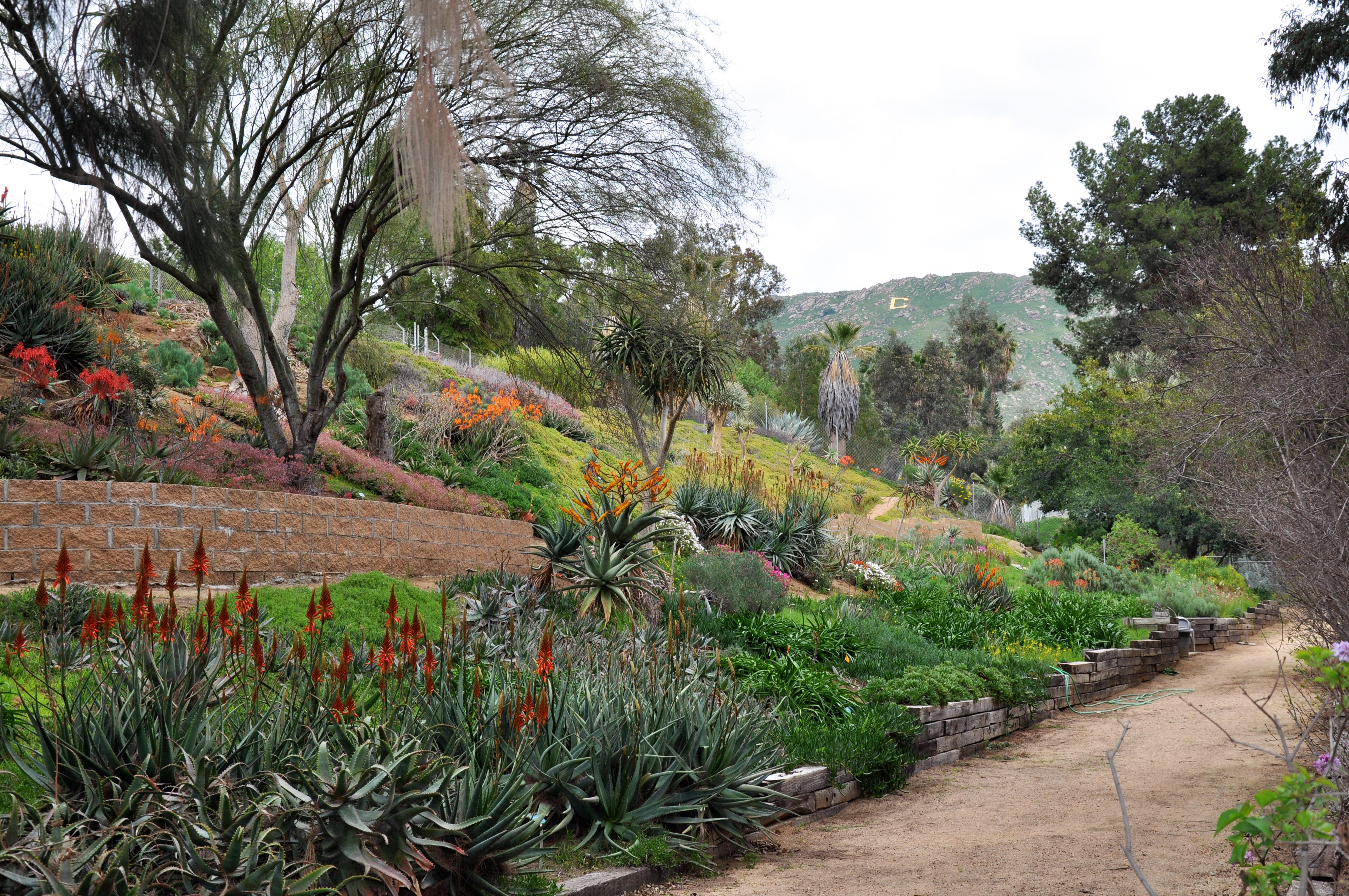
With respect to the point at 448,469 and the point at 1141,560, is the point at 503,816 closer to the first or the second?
the point at 448,469

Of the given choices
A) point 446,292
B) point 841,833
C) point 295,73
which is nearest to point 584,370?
point 446,292

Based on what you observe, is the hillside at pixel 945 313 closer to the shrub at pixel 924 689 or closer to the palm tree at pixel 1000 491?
the palm tree at pixel 1000 491

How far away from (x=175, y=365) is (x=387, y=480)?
4375 mm

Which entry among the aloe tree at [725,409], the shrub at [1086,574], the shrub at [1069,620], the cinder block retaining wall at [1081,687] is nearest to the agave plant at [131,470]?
the cinder block retaining wall at [1081,687]

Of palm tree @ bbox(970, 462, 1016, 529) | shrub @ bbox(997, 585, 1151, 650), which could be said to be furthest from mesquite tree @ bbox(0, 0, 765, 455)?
palm tree @ bbox(970, 462, 1016, 529)

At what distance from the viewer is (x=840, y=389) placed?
40969 millimetres

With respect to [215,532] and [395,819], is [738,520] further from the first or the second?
[395,819]

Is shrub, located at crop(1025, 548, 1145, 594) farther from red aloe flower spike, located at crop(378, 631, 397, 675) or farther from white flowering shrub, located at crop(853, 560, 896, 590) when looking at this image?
red aloe flower spike, located at crop(378, 631, 397, 675)

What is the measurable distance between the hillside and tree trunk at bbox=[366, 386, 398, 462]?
106063 mm

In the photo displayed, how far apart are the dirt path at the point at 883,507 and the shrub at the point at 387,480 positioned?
58.2ft

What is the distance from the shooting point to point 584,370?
11.8 m

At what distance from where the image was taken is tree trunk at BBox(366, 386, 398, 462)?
1247cm

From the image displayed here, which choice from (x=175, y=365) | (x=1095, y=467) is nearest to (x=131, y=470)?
(x=175, y=365)

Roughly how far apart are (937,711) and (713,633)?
2.11m
